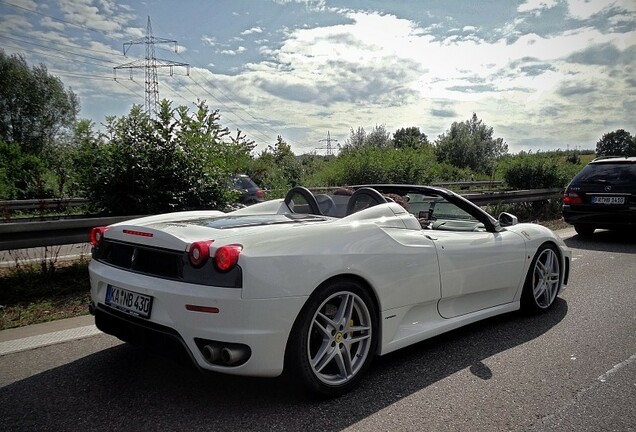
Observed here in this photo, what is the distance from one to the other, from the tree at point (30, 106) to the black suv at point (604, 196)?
4590 cm

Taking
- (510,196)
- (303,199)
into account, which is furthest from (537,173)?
(303,199)

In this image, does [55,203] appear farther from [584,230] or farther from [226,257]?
[584,230]

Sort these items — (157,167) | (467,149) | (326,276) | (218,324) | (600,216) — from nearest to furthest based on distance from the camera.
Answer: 1. (218,324)
2. (326,276)
3. (157,167)
4. (600,216)
5. (467,149)

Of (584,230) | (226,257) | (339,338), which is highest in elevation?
(226,257)

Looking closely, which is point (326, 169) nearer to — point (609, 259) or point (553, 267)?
point (609, 259)

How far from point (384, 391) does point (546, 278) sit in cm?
246

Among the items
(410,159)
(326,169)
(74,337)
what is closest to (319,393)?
(74,337)

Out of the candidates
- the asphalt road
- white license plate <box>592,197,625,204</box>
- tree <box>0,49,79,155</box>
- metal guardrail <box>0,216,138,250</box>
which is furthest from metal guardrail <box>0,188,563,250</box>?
tree <box>0,49,79,155</box>

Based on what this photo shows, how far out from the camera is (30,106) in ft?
149

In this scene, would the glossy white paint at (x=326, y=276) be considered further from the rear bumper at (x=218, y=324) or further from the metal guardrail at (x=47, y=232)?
the metal guardrail at (x=47, y=232)

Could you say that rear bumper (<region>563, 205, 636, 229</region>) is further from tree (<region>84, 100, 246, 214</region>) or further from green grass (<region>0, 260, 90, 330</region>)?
green grass (<region>0, 260, 90, 330</region>)

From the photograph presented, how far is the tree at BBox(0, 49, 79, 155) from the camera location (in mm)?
44406

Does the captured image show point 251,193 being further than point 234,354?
Yes

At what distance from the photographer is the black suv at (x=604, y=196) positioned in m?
8.43
